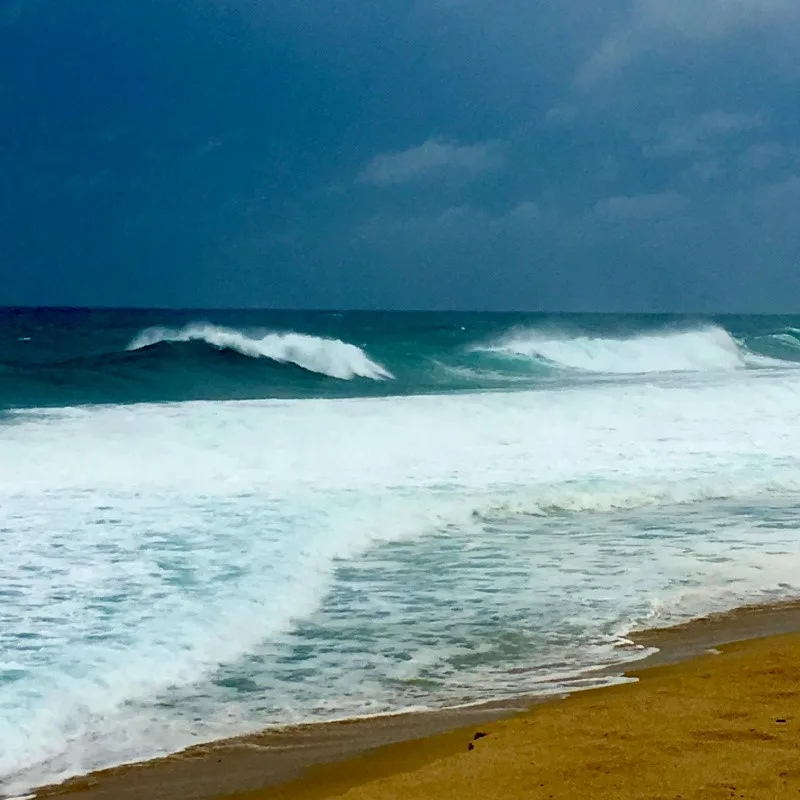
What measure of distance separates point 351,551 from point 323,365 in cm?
2288

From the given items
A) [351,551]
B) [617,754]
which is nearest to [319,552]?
[351,551]

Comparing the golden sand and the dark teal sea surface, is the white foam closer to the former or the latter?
the golden sand

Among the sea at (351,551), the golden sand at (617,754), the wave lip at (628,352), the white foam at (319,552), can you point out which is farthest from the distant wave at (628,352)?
the golden sand at (617,754)

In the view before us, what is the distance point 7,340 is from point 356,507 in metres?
38.4

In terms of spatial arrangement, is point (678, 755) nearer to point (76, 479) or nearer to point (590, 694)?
point (590, 694)

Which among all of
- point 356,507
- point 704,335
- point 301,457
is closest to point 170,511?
point 356,507

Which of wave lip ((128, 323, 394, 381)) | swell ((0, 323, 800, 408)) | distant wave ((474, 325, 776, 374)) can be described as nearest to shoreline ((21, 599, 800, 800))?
swell ((0, 323, 800, 408))

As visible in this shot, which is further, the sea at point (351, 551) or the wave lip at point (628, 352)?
the wave lip at point (628, 352)

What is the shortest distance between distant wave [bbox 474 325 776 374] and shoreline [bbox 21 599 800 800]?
30659 mm

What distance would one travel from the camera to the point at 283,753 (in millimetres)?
4176

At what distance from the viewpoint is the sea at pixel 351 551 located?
191 inches

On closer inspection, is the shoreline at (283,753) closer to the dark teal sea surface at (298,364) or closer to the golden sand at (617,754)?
the golden sand at (617,754)

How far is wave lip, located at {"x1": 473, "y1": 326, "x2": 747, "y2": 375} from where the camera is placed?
3650 centimetres

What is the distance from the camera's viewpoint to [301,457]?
40.2ft
